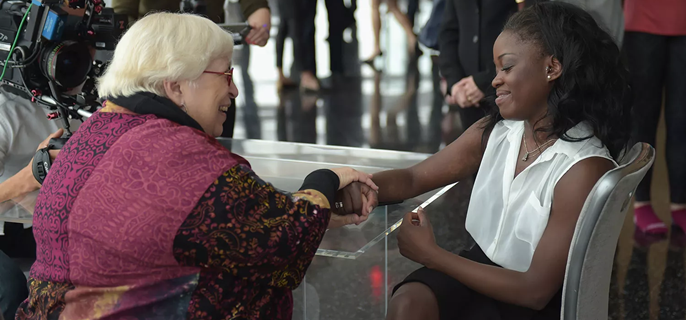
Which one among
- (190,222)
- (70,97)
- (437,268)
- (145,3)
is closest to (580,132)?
(437,268)

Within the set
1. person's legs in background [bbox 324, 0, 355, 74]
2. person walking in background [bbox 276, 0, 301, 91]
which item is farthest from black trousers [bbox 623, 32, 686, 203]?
person's legs in background [bbox 324, 0, 355, 74]

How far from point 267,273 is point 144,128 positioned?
0.34 metres

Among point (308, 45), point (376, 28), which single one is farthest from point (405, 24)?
point (308, 45)

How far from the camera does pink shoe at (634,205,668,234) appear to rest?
315 centimetres

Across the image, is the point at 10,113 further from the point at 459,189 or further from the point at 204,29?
the point at 459,189

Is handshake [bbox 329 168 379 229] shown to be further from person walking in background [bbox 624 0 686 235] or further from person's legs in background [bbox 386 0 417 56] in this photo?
person's legs in background [bbox 386 0 417 56]

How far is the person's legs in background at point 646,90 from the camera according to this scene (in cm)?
303

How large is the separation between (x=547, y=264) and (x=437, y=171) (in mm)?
501

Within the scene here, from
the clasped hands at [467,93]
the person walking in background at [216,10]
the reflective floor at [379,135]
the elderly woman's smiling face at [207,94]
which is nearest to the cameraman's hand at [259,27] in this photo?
the person walking in background at [216,10]

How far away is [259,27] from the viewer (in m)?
3.12

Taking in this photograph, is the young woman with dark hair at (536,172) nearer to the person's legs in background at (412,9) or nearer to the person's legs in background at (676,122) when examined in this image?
the person's legs in background at (676,122)

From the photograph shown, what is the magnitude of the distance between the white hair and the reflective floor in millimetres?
853

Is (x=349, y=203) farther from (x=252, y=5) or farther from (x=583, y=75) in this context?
(x=252, y=5)

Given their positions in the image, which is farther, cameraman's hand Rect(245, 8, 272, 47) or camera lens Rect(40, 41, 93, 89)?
cameraman's hand Rect(245, 8, 272, 47)
